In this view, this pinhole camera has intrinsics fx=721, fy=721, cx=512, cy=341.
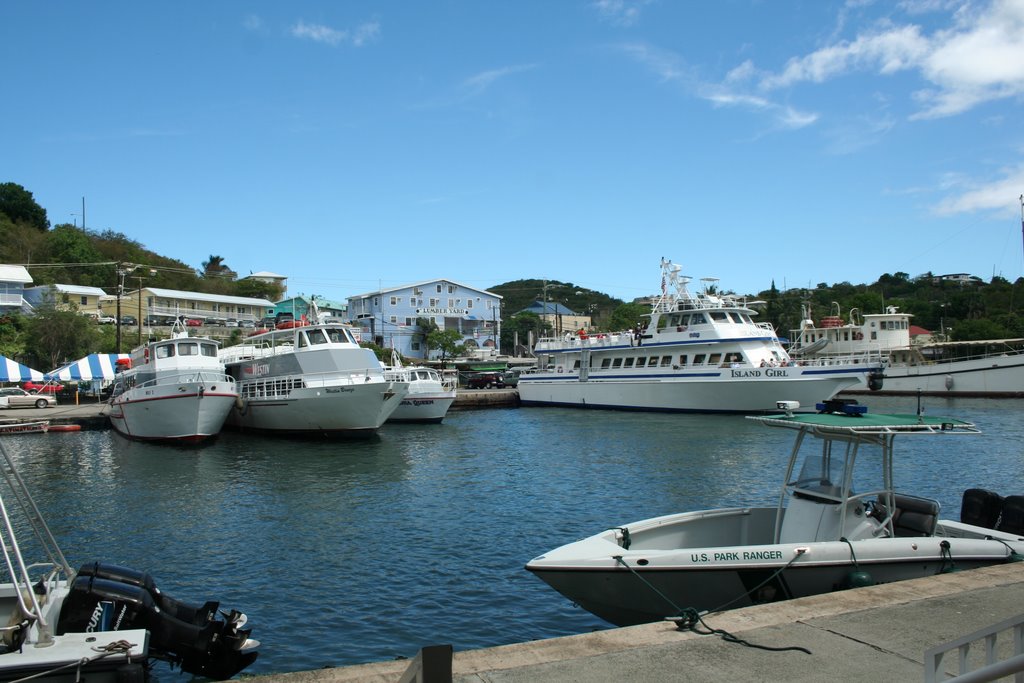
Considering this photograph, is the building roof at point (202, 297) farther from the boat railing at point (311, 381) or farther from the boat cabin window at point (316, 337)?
the boat cabin window at point (316, 337)

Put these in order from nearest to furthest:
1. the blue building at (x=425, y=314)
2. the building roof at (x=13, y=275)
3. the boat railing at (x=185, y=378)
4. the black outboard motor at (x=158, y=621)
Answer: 1. the black outboard motor at (x=158, y=621)
2. the boat railing at (x=185, y=378)
3. the building roof at (x=13, y=275)
4. the blue building at (x=425, y=314)

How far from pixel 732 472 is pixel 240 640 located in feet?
50.6

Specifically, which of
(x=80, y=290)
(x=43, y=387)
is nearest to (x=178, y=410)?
(x=43, y=387)

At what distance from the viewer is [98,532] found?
1374 cm

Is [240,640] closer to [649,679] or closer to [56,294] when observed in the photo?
[649,679]

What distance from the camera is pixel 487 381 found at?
193 feet

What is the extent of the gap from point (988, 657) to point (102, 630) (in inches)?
256

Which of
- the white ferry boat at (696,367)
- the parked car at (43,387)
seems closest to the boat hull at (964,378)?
the white ferry boat at (696,367)

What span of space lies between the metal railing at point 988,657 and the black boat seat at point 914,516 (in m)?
6.49

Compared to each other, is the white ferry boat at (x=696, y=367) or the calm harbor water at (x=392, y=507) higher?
the white ferry boat at (x=696, y=367)

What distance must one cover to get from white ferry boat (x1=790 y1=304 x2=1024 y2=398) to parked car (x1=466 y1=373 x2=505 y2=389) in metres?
23.1

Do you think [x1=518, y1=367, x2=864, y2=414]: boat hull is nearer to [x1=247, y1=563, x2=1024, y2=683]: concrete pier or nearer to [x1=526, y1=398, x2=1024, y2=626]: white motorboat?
[x1=526, y1=398, x2=1024, y2=626]: white motorboat

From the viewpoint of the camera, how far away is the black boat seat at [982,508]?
32.7ft

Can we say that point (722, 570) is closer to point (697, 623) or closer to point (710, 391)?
point (697, 623)
